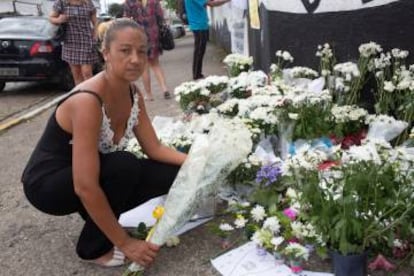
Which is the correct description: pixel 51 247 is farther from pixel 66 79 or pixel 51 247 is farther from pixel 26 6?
pixel 26 6

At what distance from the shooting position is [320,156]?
2.66m

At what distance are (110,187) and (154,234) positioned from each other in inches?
12.9

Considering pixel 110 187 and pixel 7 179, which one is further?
pixel 7 179

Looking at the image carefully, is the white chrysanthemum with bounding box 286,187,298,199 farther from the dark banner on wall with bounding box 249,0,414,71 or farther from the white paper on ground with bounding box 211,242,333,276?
the dark banner on wall with bounding box 249,0,414,71

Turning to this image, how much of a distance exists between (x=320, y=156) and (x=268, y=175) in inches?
17.2

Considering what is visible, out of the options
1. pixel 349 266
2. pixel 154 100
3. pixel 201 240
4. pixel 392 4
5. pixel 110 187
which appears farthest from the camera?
pixel 154 100

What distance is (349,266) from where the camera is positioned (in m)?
2.30

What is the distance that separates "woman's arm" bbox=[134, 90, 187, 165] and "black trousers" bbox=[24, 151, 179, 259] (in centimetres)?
12

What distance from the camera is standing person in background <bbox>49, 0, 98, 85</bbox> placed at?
655cm

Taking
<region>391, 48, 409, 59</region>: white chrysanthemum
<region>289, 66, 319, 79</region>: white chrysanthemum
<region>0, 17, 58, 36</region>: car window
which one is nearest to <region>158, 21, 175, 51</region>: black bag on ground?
<region>0, 17, 58, 36</region>: car window

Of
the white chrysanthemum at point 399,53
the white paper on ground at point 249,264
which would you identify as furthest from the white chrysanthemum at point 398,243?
the white chrysanthemum at point 399,53

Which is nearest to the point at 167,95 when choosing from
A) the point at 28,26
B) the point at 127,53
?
the point at 28,26

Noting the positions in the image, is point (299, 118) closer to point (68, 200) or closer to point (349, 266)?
point (349, 266)

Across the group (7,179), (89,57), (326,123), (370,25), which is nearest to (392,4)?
(370,25)
